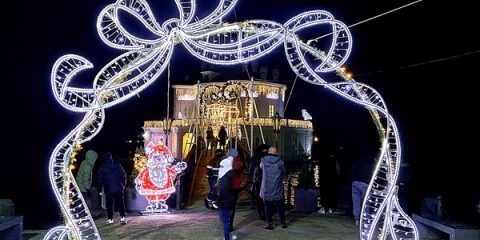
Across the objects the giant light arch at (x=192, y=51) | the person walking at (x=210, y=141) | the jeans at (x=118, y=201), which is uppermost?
the giant light arch at (x=192, y=51)

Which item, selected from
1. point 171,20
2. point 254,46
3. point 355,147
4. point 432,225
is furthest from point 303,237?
point 355,147

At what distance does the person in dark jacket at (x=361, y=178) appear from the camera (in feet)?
34.6

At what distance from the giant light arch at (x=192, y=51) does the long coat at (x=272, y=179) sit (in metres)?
3.04

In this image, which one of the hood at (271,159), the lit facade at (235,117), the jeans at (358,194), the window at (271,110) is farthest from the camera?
the window at (271,110)

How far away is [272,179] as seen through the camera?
1038 centimetres

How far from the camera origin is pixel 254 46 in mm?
7500

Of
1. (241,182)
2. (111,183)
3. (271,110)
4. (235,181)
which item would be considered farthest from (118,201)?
(271,110)

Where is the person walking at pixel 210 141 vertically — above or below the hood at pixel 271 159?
above

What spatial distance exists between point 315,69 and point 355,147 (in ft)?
135

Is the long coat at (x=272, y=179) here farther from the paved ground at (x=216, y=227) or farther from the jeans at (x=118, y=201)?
the jeans at (x=118, y=201)

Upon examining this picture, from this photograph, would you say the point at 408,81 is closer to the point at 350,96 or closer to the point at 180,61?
the point at 350,96

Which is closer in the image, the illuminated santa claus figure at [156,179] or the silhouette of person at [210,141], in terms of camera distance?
the illuminated santa claus figure at [156,179]

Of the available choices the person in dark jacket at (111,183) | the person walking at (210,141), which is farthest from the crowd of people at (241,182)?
the person walking at (210,141)

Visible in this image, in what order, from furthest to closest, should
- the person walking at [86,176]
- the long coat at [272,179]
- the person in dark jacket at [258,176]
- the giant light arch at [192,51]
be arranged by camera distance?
the person walking at [86,176]
the person in dark jacket at [258,176]
the long coat at [272,179]
the giant light arch at [192,51]
